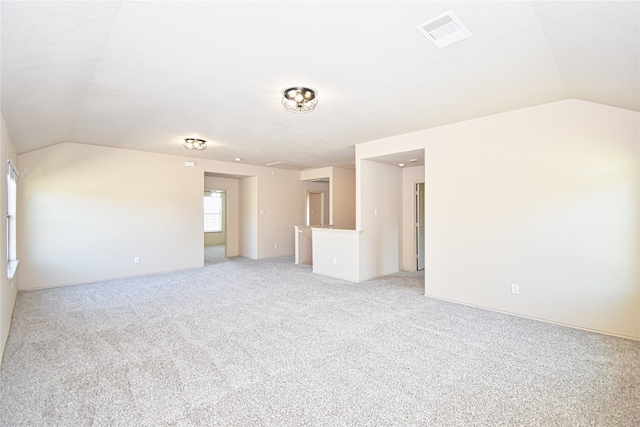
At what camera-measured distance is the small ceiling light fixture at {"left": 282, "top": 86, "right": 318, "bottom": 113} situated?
9.50ft

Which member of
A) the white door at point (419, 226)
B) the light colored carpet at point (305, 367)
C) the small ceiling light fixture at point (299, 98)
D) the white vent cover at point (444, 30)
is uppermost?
the white vent cover at point (444, 30)

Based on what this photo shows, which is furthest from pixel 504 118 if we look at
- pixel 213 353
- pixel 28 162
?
pixel 28 162

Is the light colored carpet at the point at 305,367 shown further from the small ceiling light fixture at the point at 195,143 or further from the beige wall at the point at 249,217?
the beige wall at the point at 249,217

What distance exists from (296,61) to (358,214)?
11.1ft

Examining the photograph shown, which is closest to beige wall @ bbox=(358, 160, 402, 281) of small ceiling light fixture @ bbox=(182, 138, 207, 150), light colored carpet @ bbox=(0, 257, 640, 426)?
light colored carpet @ bbox=(0, 257, 640, 426)

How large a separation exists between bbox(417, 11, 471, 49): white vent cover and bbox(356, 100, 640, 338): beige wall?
211cm

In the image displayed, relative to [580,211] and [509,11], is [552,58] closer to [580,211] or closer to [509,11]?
[509,11]

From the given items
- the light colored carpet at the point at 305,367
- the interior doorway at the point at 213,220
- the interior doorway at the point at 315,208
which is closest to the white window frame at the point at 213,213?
the interior doorway at the point at 213,220

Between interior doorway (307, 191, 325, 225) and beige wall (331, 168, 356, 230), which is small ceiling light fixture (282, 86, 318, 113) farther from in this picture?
interior doorway (307, 191, 325, 225)

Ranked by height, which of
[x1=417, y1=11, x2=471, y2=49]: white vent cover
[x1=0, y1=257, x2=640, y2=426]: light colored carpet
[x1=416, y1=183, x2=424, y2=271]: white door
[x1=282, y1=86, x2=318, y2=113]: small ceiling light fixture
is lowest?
[x1=0, y1=257, x2=640, y2=426]: light colored carpet

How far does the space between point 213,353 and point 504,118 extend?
418 cm

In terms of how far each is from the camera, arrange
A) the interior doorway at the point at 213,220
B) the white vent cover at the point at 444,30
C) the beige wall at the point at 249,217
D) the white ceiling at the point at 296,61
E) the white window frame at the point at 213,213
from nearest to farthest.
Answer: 1. the white ceiling at the point at 296,61
2. the white vent cover at the point at 444,30
3. the beige wall at the point at 249,217
4. the interior doorway at the point at 213,220
5. the white window frame at the point at 213,213

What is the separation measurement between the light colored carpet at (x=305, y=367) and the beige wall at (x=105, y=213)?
114 centimetres

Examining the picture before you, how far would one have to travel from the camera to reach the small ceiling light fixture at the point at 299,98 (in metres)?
2.90
